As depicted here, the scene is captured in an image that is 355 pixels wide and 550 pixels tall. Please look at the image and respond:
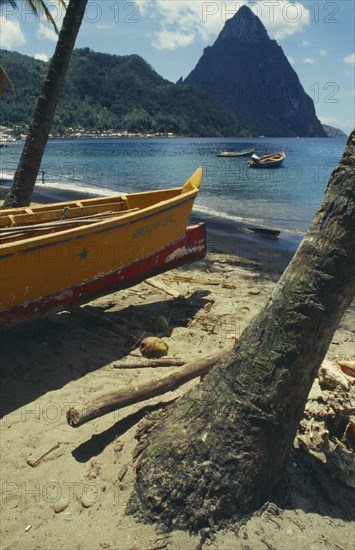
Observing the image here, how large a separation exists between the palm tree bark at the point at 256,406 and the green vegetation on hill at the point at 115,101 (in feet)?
469

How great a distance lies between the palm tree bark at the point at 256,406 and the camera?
8.93 feet

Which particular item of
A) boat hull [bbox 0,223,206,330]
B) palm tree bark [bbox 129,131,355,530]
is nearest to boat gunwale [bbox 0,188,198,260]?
boat hull [bbox 0,223,206,330]

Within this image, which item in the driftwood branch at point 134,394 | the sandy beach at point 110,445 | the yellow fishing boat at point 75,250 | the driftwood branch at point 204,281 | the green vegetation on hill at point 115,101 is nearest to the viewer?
the sandy beach at point 110,445

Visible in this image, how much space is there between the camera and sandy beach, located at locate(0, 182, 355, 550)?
115 inches

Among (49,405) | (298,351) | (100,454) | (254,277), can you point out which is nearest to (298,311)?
(298,351)

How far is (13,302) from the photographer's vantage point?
17.0 feet

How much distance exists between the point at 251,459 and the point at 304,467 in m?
0.79

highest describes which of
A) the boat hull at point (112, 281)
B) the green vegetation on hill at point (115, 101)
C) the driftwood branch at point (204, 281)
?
the green vegetation on hill at point (115, 101)

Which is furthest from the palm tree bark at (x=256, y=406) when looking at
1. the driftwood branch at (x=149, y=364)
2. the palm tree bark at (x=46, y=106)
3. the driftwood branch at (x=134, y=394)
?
the palm tree bark at (x=46, y=106)

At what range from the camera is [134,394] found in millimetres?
4102

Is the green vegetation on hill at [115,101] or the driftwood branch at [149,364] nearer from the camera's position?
the driftwood branch at [149,364]

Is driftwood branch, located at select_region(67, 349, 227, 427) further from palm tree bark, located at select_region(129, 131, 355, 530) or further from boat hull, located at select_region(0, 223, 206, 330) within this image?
boat hull, located at select_region(0, 223, 206, 330)

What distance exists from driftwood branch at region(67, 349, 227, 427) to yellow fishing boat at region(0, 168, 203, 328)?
6.60 ft

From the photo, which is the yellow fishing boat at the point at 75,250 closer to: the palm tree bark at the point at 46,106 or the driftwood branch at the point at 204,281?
the driftwood branch at the point at 204,281
